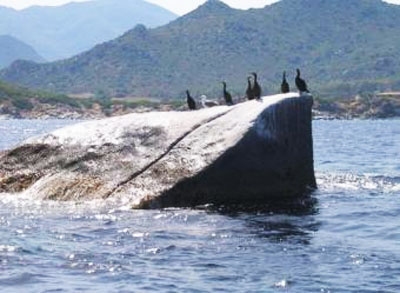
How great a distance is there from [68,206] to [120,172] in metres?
1.96

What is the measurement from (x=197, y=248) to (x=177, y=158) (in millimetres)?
6853

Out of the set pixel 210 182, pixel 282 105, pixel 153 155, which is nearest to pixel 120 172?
pixel 153 155

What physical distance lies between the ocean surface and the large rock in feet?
3.14

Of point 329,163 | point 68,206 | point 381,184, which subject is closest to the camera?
point 68,206

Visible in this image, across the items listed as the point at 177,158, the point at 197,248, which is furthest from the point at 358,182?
the point at 197,248

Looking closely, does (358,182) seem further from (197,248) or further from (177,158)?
(197,248)

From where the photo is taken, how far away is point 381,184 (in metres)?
36.1

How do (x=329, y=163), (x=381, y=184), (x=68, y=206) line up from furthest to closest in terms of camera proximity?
1. (x=329, y=163)
2. (x=381, y=184)
3. (x=68, y=206)

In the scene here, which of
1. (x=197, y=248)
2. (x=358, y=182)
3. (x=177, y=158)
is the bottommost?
(x=197, y=248)

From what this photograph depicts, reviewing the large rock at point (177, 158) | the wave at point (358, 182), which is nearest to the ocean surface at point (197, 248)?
the large rock at point (177, 158)

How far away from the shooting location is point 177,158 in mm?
25812

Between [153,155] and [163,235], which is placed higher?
[153,155]

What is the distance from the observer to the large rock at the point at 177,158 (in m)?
25.4

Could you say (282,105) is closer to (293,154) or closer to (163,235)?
(293,154)
